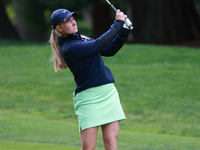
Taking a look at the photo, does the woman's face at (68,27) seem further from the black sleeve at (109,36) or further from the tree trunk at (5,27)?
the tree trunk at (5,27)

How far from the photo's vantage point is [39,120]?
10297 millimetres

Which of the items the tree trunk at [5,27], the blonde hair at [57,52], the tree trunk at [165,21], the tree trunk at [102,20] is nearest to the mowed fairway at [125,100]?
the blonde hair at [57,52]

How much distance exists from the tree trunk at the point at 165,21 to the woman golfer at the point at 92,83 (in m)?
16.3

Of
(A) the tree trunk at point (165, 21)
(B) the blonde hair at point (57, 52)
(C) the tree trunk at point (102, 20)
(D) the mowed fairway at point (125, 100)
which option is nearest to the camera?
(B) the blonde hair at point (57, 52)

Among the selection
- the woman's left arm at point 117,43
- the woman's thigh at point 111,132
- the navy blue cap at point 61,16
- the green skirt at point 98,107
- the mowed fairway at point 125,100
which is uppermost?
the navy blue cap at point 61,16

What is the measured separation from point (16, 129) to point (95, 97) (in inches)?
187

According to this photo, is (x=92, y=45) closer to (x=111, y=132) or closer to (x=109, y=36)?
(x=109, y=36)

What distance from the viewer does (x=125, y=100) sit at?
12.0 metres

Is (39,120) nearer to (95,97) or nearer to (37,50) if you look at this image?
(95,97)

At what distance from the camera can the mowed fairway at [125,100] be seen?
316 inches

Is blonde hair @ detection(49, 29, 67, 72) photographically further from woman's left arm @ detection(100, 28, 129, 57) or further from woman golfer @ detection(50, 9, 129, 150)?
woman's left arm @ detection(100, 28, 129, 57)

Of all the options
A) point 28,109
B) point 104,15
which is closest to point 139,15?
point 104,15

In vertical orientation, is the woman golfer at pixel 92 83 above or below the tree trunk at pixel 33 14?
above

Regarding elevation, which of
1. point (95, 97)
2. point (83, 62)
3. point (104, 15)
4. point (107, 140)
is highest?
point (83, 62)
